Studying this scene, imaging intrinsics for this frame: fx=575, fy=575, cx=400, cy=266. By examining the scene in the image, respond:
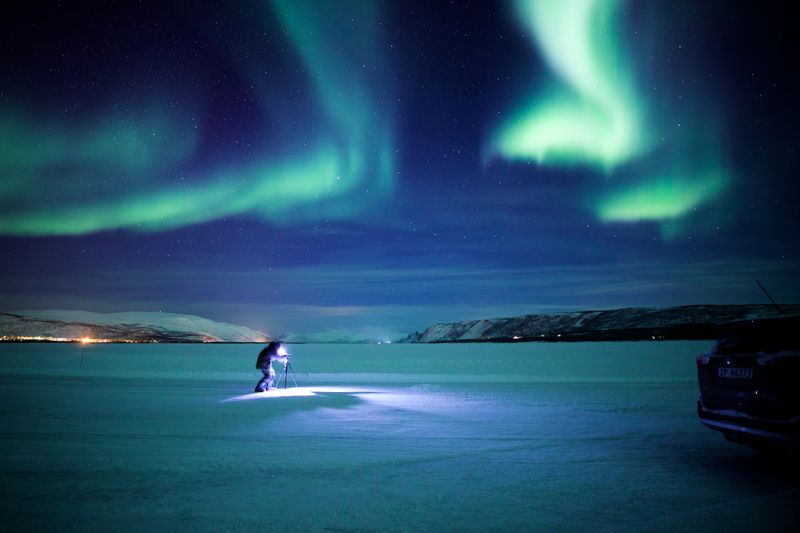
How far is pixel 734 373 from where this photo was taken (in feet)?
21.5

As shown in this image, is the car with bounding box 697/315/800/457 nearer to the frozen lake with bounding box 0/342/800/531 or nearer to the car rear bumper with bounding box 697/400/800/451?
the car rear bumper with bounding box 697/400/800/451

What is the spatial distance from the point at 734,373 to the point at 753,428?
0.65 metres

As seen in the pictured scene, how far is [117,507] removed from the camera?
5.40 m

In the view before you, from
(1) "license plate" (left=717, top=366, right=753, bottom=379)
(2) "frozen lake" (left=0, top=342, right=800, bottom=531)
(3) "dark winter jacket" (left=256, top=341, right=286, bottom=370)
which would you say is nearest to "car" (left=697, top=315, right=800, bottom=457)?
(1) "license plate" (left=717, top=366, right=753, bottom=379)

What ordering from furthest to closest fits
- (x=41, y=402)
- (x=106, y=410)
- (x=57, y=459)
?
1. (x=41, y=402)
2. (x=106, y=410)
3. (x=57, y=459)

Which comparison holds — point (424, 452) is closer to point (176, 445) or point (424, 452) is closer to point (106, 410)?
point (176, 445)

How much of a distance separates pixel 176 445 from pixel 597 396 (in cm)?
1139

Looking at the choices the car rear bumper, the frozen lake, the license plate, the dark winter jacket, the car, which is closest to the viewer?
the frozen lake

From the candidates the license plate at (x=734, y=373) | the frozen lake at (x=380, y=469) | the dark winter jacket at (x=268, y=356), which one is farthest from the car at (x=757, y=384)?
the dark winter jacket at (x=268, y=356)

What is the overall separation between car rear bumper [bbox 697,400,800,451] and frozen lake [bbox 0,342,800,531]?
497 millimetres

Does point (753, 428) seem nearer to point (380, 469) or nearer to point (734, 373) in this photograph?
point (734, 373)

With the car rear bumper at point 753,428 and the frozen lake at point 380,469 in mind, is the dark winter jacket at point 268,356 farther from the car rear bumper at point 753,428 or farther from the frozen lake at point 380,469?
the car rear bumper at point 753,428

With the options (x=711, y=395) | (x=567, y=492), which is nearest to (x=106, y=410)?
(x=567, y=492)

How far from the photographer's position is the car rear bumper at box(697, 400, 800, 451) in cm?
568
